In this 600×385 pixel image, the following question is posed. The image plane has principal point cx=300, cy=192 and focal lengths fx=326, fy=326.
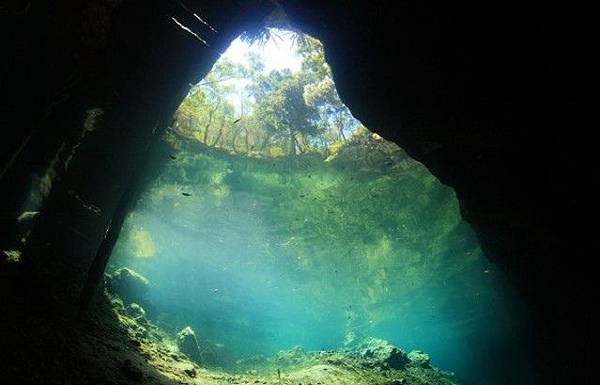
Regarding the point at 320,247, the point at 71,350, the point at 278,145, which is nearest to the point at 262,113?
the point at 278,145

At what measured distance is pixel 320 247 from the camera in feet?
93.2

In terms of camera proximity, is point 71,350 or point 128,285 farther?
point 128,285

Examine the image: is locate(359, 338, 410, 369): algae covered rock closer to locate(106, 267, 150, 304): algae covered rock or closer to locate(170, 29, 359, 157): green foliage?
locate(170, 29, 359, 157): green foliage

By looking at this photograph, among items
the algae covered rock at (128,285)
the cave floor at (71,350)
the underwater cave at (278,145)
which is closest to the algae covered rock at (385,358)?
the underwater cave at (278,145)

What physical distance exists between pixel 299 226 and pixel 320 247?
3.96 meters

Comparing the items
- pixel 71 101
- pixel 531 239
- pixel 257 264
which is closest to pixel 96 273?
pixel 71 101

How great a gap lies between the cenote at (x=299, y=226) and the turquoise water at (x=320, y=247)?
14 centimetres

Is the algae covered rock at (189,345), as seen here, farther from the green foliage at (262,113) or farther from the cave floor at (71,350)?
the green foliage at (262,113)

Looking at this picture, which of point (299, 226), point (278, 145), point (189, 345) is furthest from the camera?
point (299, 226)

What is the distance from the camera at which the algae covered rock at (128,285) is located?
15.7 m

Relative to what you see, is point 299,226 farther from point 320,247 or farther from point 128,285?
point 128,285

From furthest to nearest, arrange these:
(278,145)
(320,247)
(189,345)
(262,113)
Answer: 1. (320,247)
2. (278,145)
3. (262,113)
4. (189,345)

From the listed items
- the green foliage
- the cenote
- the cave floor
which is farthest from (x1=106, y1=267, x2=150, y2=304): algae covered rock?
the cave floor

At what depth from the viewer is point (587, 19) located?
4.53 m
